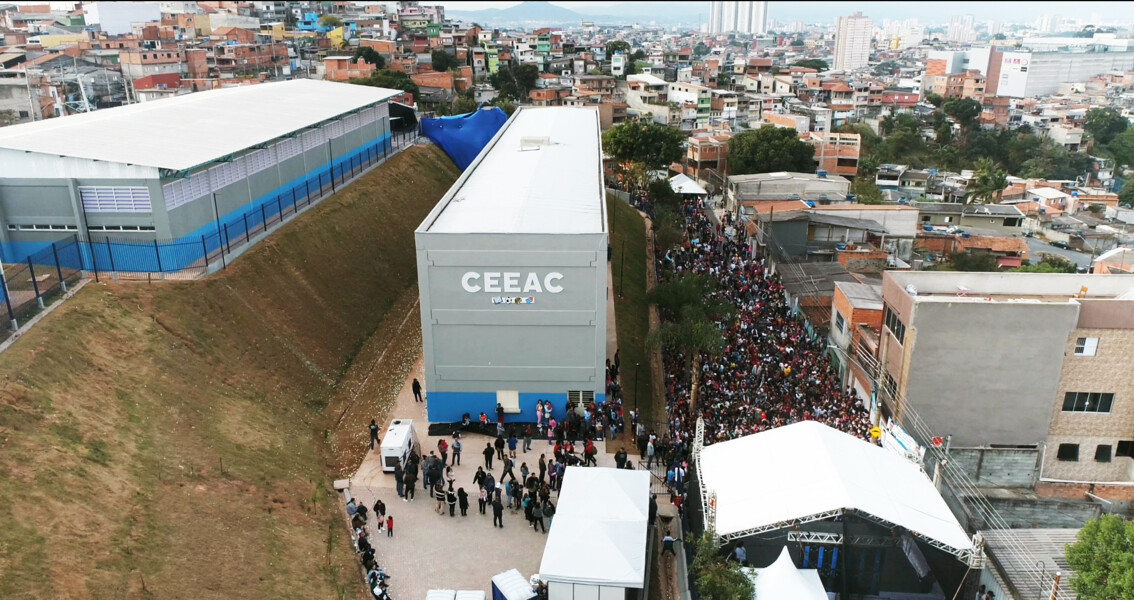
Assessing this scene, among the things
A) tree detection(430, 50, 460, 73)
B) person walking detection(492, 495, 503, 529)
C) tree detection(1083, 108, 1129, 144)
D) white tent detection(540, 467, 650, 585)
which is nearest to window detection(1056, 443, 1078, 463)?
white tent detection(540, 467, 650, 585)

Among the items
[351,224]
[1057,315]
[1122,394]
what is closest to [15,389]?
[351,224]

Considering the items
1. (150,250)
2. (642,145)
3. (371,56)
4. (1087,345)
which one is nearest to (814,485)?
(1087,345)

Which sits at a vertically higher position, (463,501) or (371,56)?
(371,56)

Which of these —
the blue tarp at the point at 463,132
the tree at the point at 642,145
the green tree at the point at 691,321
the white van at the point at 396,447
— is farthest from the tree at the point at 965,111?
the white van at the point at 396,447

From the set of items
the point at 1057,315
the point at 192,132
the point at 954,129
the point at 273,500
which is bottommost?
the point at 954,129

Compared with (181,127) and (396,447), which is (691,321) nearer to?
(396,447)

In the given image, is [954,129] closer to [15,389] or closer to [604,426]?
[604,426]
